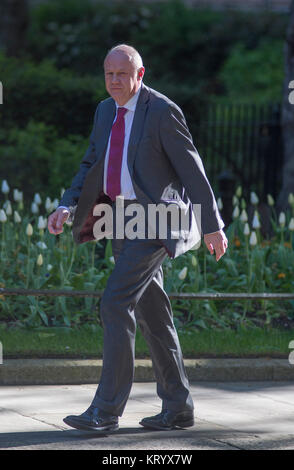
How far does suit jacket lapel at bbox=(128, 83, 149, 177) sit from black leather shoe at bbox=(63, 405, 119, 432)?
1.18 m

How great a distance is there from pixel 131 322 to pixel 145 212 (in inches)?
21.2

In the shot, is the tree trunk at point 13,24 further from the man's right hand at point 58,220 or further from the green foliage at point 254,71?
the man's right hand at point 58,220

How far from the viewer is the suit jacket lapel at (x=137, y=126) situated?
4863mm

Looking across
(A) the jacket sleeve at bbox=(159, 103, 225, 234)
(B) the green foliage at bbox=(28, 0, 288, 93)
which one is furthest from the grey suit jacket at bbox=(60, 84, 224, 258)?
(B) the green foliage at bbox=(28, 0, 288, 93)

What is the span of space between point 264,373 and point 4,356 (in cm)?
173

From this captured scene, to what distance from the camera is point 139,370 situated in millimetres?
6469

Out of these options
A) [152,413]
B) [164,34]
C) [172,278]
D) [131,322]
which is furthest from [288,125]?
[164,34]

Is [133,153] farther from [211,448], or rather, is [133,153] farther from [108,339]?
[211,448]

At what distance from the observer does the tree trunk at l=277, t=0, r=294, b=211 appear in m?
10.7

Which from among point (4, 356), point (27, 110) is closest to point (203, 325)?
point (4, 356)

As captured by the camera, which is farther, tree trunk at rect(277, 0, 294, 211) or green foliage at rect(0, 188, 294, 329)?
tree trunk at rect(277, 0, 294, 211)

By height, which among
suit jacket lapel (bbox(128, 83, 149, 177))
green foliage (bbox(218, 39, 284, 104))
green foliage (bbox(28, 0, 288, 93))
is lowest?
suit jacket lapel (bbox(128, 83, 149, 177))

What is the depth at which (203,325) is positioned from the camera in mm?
7559

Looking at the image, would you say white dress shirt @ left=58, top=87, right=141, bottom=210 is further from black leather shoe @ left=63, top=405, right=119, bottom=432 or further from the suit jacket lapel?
black leather shoe @ left=63, top=405, right=119, bottom=432
